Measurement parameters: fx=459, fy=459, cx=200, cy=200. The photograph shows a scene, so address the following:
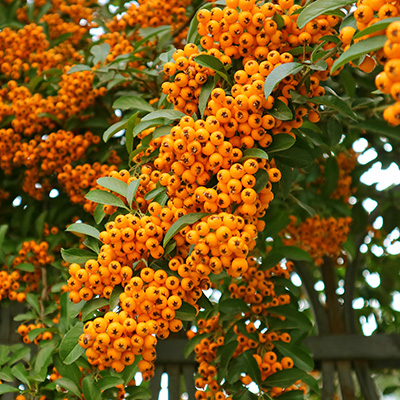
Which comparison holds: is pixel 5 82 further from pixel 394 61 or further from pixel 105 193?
pixel 394 61

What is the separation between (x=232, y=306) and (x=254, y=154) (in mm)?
967

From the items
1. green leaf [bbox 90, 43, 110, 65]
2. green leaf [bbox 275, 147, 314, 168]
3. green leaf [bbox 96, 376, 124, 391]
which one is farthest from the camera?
green leaf [bbox 90, 43, 110, 65]

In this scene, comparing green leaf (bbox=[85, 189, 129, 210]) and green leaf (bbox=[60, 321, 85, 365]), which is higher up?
green leaf (bbox=[85, 189, 129, 210])

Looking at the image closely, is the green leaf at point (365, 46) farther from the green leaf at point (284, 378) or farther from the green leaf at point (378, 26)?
the green leaf at point (284, 378)

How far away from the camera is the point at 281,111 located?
56.7 inches

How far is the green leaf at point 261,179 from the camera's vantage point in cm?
142

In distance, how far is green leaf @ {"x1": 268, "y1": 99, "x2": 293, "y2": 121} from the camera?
1425 mm

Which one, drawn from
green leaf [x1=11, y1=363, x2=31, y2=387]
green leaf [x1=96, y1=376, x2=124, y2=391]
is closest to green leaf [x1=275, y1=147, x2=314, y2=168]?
green leaf [x1=96, y1=376, x2=124, y2=391]

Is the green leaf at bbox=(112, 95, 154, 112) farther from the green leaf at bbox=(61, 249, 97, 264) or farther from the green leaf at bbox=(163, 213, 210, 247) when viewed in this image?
the green leaf at bbox=(163, 213, 210, 247)

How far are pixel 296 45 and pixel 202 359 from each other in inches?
60.3

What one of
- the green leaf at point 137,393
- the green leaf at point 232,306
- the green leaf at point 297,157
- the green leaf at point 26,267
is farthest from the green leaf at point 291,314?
the green leaf at point 26,267

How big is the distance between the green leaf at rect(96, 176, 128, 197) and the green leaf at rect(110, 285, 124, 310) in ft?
1.07

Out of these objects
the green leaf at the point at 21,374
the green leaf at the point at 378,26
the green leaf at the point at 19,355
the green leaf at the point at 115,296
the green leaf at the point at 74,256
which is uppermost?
the green leaf at the point at 378,26

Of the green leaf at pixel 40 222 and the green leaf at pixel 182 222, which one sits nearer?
the green leaf at pixel 182 222
